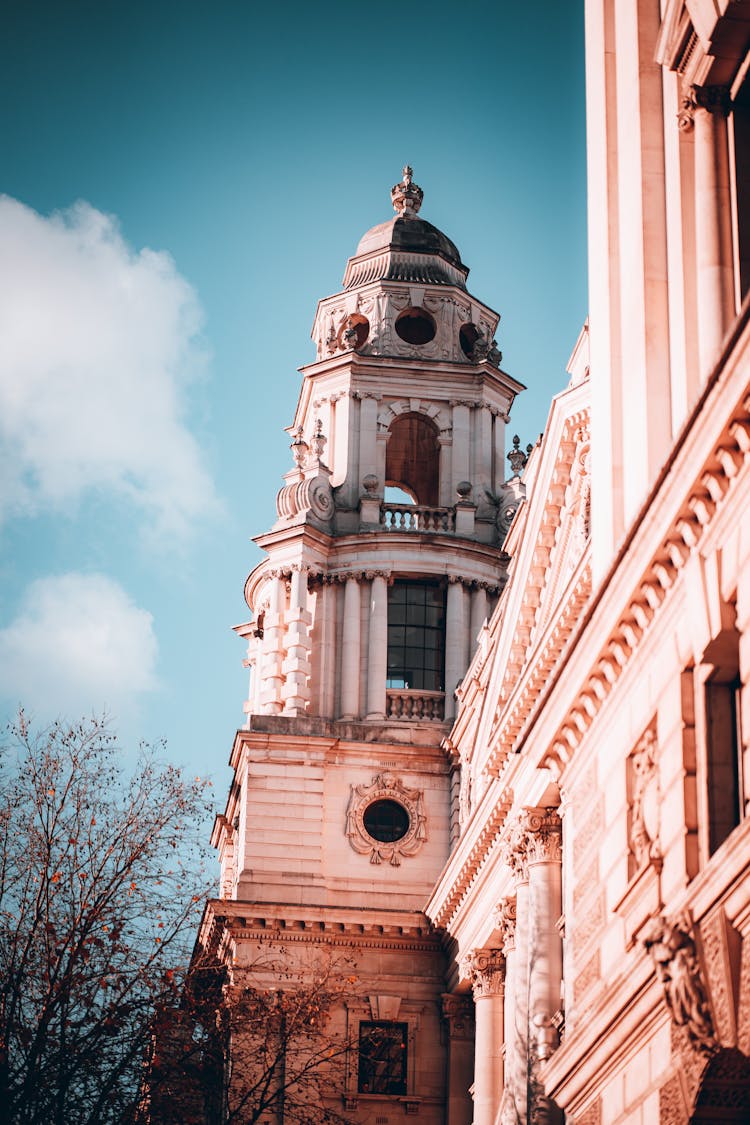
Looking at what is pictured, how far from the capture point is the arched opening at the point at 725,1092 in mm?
19891

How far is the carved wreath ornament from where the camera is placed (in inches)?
2072

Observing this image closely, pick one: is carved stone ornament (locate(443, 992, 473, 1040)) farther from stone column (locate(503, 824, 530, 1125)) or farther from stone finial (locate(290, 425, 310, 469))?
Answer: stone finial (locate(290, 425, 310, 469))

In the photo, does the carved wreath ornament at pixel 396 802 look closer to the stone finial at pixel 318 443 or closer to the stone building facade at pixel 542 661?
the stone building facade at pixel 542 661

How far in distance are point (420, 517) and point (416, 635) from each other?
11.2 feet

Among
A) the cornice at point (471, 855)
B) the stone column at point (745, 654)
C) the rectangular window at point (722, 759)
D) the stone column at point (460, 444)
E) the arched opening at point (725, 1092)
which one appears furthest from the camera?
the stone column at point (460, 444)

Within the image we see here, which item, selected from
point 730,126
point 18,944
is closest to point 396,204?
point 18,944

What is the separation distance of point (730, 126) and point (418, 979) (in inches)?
1182

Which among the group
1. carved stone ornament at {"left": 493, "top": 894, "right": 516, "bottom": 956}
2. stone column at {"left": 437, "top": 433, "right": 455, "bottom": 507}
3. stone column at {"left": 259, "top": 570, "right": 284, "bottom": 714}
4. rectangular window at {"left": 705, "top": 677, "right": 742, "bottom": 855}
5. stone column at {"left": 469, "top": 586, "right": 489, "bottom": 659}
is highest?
stone column at {"left": 437, "top": 433, "right": 455, "bottom": 507}

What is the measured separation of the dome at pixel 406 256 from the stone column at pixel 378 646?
34.0 ft

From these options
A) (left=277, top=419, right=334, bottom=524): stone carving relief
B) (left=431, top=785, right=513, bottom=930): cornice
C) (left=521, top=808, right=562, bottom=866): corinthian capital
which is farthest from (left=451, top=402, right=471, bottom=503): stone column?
(left=521, top=808, right=562, bottom=866): corinthian capital

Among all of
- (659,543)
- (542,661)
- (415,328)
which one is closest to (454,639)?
(415,328)

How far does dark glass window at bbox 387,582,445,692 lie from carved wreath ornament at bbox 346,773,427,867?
3.42 meters

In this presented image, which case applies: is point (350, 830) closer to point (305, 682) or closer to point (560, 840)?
point (305, 682)

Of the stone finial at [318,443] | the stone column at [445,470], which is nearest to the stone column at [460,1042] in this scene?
the stone column at [445,470]
